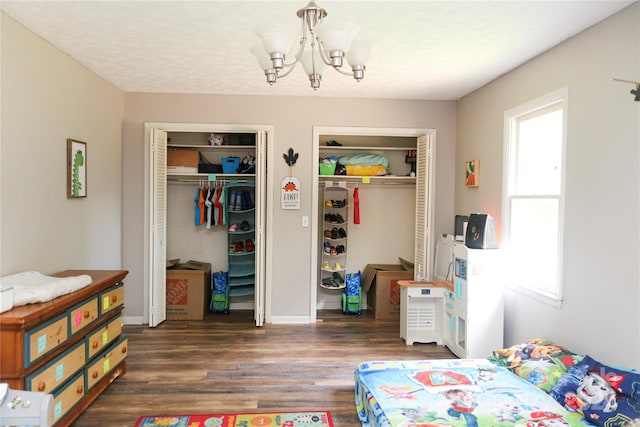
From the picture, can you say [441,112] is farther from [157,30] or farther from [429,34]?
[157,30]

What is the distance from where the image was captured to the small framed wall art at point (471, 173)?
166 inches

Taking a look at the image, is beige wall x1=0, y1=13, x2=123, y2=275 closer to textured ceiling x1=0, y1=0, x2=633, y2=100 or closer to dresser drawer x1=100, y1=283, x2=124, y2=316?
textured ceiling x1=0, y1=0, x2=633, y2=100

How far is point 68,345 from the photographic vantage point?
2.56 meters

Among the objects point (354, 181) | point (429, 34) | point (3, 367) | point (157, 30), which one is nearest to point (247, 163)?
point (354, 181)

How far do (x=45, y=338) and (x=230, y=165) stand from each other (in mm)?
2981

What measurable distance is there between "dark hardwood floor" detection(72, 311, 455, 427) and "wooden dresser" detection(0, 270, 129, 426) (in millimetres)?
193

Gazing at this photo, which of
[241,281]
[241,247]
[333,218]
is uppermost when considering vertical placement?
[333,218]

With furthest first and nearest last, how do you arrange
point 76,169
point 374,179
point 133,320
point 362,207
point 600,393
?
point 362,207 < point 374,179 < point 133,320 < point 76,169 < point 600,393

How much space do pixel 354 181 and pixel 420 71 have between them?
1904mm

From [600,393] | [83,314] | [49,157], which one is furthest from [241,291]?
[600,393]

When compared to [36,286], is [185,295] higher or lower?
lower

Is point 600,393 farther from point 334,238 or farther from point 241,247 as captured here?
point 241,247

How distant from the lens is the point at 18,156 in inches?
111

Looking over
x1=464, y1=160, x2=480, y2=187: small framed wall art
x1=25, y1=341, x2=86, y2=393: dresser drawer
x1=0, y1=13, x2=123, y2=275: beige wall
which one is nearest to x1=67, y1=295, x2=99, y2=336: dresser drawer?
x1=25, y1=341, x2=86, y2=393: dresser drawer
